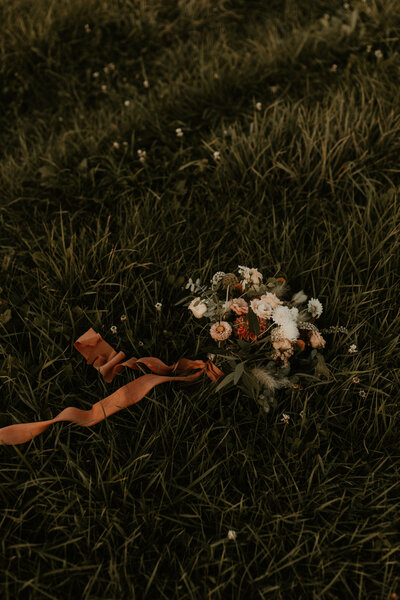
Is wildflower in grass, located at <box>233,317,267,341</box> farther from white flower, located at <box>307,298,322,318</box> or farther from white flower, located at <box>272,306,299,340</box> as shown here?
white flower, located at <box>307,298,322,318</box>

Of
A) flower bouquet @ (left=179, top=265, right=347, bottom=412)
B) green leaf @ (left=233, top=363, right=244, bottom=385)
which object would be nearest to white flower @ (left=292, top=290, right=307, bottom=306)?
flower bouquet @ (left=179, top=265, right=347, bottom=412)

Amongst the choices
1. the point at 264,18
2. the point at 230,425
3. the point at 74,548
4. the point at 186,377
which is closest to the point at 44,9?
the point at 264,18

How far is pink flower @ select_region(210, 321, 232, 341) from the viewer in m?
1.65

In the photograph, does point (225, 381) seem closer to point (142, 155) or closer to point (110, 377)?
point (110, 377)

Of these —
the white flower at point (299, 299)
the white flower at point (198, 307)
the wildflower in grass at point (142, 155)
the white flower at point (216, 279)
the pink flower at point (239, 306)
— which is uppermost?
the wildflower in grass at point (142, 155)

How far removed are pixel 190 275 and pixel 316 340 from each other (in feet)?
2.18

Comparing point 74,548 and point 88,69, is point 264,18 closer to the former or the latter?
point 88,69

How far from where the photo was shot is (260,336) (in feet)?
5.74

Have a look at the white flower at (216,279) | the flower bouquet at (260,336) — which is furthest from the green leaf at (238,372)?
the white flower at (216,279)

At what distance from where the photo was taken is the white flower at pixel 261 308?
164 centimetres

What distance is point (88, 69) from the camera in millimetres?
3332

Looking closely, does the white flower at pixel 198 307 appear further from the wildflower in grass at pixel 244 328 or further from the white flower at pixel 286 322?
the white flower at pixel 286 322

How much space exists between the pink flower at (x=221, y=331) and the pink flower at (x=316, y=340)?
32 cm

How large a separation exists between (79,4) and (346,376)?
3.47 m
